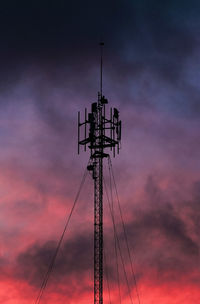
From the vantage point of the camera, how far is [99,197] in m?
97.9

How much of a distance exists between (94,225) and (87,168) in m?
9.10

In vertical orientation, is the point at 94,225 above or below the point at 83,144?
below

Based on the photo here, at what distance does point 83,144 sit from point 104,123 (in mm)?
4769

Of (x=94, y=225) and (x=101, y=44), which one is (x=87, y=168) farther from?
(x=101, y=44)

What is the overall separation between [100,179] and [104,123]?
9.24 m

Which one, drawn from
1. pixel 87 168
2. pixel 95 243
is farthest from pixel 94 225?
pixel 87 168

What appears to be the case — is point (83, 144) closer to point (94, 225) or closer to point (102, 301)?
point (94, 225)

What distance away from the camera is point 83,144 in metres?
101

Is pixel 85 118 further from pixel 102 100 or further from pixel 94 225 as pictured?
pixel 94 225

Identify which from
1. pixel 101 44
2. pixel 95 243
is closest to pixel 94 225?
pixel 95 243

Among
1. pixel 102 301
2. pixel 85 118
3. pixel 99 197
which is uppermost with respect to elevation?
pixel 85 118

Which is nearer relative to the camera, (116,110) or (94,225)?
(94,225)

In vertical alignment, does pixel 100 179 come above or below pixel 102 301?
above

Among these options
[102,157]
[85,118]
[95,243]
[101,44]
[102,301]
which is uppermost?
[101,44]
